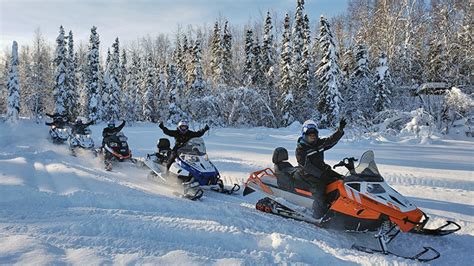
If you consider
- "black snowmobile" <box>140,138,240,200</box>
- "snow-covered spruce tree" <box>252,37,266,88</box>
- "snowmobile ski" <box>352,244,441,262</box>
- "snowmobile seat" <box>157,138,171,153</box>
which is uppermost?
"snow-covered spruce tree" <box>252,37,266,88</box>

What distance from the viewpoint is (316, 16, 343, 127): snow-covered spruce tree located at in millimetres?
26625

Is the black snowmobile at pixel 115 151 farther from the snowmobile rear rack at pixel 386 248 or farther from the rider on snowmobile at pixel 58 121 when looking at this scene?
the snowmobile rear rack at pixel 386 248

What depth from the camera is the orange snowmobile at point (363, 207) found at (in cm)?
487

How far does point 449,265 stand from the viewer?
4551mm

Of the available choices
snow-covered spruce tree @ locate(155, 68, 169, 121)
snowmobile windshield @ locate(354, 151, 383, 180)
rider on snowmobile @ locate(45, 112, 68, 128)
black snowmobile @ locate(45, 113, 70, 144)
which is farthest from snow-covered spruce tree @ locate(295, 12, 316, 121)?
snowmobile windshield @ locate(354, 151, 383, 180)

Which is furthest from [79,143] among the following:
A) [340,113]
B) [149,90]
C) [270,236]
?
[149,90]

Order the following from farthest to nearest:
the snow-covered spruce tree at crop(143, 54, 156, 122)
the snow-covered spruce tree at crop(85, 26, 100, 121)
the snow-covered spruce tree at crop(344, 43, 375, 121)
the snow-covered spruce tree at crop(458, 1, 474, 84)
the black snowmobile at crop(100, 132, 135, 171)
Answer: the snow-covered spruce tree at crop(143, 54, 156, 122), the snow-covered spruce tree at crop(85, 26, 100, 121), the snow-covered spruce tree at crop(344, 43, 375, 121), the snow-covered spruce tree at crop(458, 1, 474, 84), the black snowmobile at crop(100, 132, 135, 171)

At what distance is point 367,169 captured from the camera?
5340 mm

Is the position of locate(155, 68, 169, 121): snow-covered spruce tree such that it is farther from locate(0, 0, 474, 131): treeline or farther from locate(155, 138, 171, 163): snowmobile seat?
locate(155, 138, 171, 163): snowmobile seat

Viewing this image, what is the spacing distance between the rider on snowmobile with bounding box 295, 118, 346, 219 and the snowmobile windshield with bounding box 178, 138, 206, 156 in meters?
2.64

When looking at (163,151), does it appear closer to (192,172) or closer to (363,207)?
(192,172)

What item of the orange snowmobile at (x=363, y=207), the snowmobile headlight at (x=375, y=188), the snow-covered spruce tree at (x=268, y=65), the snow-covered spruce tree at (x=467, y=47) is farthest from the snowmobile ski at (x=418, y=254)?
the snow-covered spruce tree at (x=268, y=65)

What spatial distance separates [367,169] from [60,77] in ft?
125

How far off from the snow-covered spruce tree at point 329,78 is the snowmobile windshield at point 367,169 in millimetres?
22179
